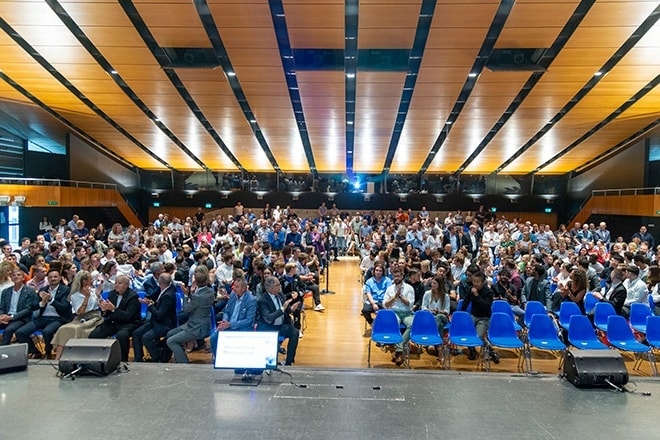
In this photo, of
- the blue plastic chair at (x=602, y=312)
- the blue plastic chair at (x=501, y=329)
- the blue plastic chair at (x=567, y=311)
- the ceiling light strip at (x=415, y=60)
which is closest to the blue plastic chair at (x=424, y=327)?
the blue plastic chair at (x=501, y=329)

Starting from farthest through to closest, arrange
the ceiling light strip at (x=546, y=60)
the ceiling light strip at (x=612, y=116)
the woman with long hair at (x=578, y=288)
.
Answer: the ceiling light strip at (x=612, y=116)
the ceiling light strip at (x=546, y=60)
the woman with long hair at (x=578, y=288)

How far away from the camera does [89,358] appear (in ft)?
13.1

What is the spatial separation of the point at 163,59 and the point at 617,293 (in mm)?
10431

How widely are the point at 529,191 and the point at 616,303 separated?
49.8 ft

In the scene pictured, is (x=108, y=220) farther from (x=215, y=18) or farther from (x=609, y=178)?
(x=609, y=178)

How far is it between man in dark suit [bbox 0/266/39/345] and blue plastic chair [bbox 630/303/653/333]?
821 centimetres

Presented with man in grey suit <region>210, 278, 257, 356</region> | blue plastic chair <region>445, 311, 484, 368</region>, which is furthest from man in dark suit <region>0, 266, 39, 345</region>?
blue plastic chair <region>445, 311, 484, 368</region>

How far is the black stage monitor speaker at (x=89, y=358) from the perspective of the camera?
3.98 m

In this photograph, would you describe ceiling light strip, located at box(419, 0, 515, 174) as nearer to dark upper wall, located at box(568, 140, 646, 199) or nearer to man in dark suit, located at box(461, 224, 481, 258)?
man in dark suit, located at box(461, 224, 481, 258)

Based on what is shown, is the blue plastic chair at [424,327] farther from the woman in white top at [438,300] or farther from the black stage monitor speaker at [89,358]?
the black stage monitor speaker at [89,358]

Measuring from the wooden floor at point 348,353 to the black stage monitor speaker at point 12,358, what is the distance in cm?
198

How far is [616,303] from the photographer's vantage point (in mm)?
6281

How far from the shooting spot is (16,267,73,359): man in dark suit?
5.59 meters

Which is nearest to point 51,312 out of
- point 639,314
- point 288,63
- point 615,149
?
point 288,63
